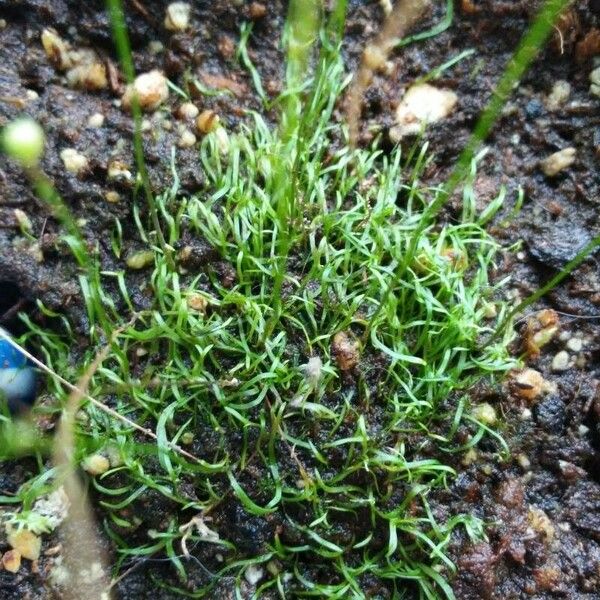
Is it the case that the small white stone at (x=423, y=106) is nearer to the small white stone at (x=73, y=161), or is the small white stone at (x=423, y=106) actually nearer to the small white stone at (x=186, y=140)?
the small white stone at (x=186, y=140)

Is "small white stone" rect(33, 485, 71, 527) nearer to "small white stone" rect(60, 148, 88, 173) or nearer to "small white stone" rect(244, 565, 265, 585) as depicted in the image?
"small white stone" rect(244, 565, 265, 585)

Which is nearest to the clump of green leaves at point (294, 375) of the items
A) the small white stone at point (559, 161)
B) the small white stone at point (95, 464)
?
the small white stone at point (95, 464)

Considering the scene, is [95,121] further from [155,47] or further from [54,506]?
[54,506]

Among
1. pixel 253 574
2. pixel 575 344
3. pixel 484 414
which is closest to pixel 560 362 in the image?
pixel 575 344

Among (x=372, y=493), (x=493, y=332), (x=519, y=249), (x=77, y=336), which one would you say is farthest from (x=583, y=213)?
(x=77, y=336)

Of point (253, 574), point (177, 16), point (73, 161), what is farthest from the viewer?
point (177, 16)

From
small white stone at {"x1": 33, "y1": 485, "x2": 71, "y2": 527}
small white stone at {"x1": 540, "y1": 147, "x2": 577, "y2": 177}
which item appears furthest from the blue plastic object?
small white stone at {"x1": 540, "y1": 147, "x2": 577, "y2": 177}
